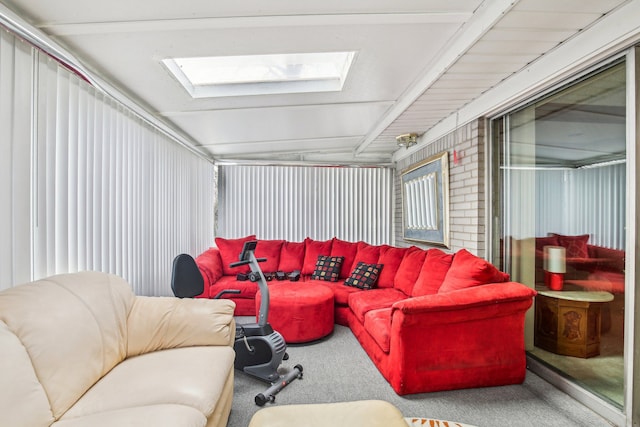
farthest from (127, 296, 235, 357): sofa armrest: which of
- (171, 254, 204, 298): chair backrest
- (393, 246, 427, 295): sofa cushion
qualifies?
(393, 246, 427, 295): sofa cushion

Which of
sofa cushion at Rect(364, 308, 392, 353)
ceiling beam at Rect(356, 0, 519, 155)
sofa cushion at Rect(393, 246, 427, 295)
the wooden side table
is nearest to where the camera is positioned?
ceiling beam at Rect(356, 0, 519, 155)

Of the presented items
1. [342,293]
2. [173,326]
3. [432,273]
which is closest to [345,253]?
[342,293]

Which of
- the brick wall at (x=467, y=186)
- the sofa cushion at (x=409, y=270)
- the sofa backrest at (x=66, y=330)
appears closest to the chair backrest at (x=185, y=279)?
the sofa backrest at (x=66, y=330)

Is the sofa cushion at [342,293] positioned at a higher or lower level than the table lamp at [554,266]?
lower

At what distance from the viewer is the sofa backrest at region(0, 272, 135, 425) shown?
1274 mm

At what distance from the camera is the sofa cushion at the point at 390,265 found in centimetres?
385

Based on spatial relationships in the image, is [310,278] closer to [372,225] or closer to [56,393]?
[372,225]

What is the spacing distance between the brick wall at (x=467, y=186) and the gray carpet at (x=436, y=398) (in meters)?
1.22

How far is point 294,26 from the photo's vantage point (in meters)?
1.79

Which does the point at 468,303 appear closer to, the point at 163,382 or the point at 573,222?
the point at 573,222

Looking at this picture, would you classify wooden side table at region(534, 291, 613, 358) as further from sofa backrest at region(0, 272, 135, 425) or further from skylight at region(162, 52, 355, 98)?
sofa backrest at region(0, 272, 135, 425)

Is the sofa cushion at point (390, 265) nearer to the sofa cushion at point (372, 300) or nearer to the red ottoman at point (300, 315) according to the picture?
the sofa cushion at point (372, 300)

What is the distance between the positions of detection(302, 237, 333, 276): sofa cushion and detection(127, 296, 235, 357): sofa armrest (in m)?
2.60

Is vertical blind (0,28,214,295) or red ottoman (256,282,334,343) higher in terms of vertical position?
vertical blind (0,28,214,295)
